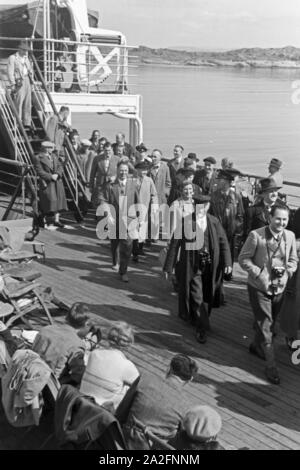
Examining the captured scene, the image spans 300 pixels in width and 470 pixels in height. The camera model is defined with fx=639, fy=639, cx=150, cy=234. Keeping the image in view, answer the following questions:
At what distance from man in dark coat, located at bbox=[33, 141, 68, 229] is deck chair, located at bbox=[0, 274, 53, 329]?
13.6 ft

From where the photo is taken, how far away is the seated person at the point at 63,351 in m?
4.53

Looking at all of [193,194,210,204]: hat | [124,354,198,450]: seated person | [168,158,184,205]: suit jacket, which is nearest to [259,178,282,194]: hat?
[193,194,210,204]: hat

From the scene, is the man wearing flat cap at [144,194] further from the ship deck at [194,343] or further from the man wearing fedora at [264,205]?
the man wearing fedora at [264,205]

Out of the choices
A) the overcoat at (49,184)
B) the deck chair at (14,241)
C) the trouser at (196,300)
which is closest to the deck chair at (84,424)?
the trouser at (196,300)

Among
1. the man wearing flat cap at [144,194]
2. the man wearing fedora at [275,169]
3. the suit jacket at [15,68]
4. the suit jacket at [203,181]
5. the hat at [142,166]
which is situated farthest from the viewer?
the suit jacket at [15,68]

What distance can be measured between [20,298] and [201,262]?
1.82 meters

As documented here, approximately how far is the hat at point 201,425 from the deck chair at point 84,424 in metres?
0.37

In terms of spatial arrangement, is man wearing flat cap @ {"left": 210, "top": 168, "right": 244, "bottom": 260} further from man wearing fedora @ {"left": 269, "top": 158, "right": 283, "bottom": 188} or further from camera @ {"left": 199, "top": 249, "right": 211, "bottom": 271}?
camera @ {"left": 199, "top": 249, "right": 211, "bottom": 271}

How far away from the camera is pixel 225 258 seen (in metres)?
6.35

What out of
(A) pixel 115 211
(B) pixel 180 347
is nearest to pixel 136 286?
(A) pixel 115 211

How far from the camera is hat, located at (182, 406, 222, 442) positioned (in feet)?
11.1

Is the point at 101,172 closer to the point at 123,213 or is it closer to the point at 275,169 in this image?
the point at 123,213

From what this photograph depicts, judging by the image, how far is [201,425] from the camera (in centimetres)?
339

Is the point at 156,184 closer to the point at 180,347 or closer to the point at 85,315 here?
the point at 180,347
